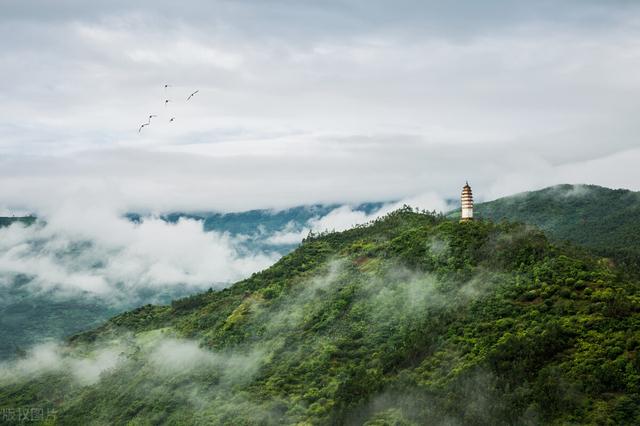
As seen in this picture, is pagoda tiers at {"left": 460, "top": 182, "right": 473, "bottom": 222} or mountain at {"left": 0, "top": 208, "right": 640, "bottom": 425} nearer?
mountain at {"left": 0, "top": 208, "right": 640, "bottom": 425}

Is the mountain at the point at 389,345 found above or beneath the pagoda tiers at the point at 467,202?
beneath

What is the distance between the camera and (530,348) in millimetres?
58906

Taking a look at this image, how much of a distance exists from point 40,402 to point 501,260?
3487 inches

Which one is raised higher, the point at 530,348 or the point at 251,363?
the point at 530,348

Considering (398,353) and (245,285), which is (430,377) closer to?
(398,353)

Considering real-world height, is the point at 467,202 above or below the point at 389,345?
above

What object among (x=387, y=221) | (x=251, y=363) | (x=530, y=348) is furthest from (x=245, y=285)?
(x=530, y=348)

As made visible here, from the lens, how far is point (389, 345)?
80.2 meters

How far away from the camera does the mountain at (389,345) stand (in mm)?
55781

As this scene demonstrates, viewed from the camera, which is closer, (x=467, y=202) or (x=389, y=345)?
(x=389, y=345)

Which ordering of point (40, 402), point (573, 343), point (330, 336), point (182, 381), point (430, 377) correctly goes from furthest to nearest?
point (40, 402) → point (182, 381) → point (330, 336) → point (430, 377) → point (573, 343)

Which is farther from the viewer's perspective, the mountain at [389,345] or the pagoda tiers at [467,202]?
the pagoda tiers at [467,202]

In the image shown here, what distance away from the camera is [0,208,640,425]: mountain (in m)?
55.8

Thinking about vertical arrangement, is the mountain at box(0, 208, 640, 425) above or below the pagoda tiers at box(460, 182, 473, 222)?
below
